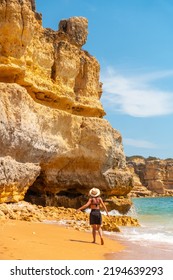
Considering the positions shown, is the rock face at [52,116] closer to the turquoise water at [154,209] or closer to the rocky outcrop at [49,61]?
the rocky outcrop at [49,61]

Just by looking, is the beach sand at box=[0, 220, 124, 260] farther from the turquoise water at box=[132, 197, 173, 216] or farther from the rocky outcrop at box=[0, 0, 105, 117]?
the turquoise water at box=[132, 197, 173, 216]

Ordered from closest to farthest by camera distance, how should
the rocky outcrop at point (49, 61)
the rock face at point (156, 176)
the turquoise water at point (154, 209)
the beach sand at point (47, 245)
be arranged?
1. the beach sand at point (47, 245)
2. the rocky outcrop at point (49, 61)
3. the turquoise water at point (154, 209)
4. the rock face at point (156, 176)

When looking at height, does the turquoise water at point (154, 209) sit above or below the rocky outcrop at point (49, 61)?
below

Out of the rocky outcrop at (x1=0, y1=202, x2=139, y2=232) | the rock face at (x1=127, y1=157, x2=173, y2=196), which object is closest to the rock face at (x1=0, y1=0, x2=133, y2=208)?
the rocky outcrop at (x1=0, y1=202, x2=139, y2=232)

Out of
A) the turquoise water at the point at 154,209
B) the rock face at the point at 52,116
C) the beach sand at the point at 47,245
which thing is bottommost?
the turquoise water at the point at 154,209

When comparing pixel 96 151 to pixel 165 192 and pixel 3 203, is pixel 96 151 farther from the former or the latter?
pixel 165 192

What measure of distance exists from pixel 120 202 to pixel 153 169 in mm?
67534

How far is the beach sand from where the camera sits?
6355mm

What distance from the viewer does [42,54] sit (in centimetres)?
1919

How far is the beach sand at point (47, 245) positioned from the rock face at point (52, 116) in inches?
180

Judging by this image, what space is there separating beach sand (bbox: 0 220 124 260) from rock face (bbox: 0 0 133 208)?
4565mm

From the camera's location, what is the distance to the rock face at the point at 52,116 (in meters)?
15.2

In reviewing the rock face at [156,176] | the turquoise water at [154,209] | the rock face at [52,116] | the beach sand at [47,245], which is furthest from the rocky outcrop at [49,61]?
the rock face at [156,176]
